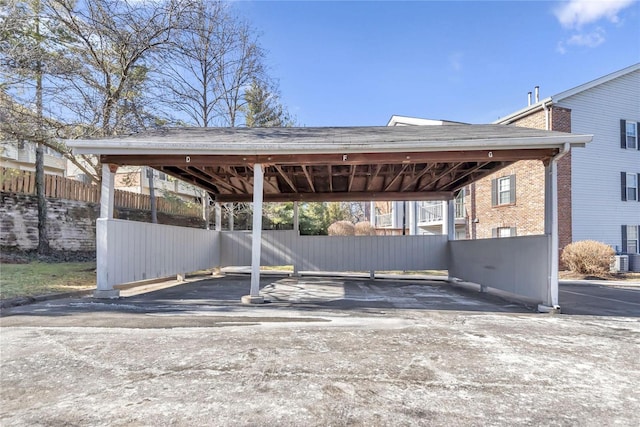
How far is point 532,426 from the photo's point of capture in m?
2.14

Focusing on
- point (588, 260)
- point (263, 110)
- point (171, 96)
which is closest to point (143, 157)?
point (171, 96)

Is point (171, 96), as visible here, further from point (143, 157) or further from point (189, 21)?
point (143, 157)

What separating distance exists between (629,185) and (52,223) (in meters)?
21.5

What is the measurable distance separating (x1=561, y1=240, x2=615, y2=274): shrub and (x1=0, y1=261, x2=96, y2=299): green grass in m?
14.5

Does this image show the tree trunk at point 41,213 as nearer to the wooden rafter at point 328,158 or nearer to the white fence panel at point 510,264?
the wooden rafter at point 328,158

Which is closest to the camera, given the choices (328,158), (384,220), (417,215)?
(328,158)

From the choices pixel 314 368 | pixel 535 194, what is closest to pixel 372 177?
pixel 314 368

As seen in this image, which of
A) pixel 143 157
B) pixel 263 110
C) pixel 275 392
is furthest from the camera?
pixel 263 110

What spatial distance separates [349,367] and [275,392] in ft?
2.51

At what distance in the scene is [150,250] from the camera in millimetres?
7641

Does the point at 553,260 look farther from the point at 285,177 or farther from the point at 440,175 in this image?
the point at 285,177

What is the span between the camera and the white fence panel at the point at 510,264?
19.8 ft

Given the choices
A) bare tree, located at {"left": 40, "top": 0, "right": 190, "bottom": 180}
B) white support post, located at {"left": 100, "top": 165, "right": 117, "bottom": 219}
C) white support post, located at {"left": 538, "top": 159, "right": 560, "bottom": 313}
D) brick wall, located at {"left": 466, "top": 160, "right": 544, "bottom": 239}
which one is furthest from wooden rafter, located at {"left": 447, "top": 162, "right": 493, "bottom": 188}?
bare tree, located at {"left": 40, "top": 0, "right": 190, "bottom": 180}

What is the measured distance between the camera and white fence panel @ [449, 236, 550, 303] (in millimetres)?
6023
